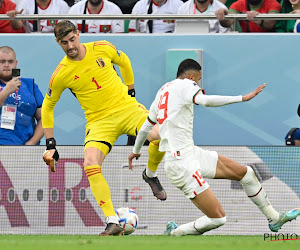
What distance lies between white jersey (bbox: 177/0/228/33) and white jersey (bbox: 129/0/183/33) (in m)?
0.20

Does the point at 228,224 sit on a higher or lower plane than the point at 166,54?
lower

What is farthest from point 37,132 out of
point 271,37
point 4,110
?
point 271,37

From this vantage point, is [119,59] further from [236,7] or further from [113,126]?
[236,7]

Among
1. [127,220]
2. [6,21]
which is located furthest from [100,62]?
[6,21]

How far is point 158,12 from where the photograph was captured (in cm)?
1377

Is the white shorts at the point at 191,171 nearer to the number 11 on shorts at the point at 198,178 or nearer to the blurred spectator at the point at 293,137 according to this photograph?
the number 11 on shorts at the point at 198,178

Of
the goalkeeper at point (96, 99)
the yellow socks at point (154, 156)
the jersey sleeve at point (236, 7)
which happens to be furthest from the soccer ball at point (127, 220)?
the jersey sleeve at point (236, 7)

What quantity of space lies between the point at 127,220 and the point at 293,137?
2.97m

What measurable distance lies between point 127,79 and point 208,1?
302 centimetres

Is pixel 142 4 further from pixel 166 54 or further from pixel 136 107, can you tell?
pixel 136 107

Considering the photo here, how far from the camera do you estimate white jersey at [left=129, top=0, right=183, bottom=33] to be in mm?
13805

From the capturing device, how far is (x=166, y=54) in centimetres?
1369

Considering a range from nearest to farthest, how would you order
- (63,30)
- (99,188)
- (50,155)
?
(99,188), (63,30), (50,155)

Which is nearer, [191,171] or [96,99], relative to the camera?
[191,171]
